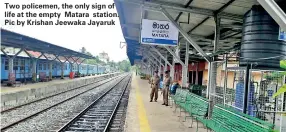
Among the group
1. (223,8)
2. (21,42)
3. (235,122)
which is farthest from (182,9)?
(21,42)

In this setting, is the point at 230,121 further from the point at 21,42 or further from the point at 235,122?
the point at 21,42

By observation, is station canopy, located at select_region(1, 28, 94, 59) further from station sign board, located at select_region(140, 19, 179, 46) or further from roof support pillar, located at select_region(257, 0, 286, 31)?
roof support pillar, located at select_region(257, 0, 286, 31)

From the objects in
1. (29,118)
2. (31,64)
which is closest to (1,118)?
(29,118)

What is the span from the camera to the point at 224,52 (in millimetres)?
6254

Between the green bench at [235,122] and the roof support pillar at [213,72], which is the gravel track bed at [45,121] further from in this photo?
the green bench at [235,122]

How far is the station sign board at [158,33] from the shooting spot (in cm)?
855

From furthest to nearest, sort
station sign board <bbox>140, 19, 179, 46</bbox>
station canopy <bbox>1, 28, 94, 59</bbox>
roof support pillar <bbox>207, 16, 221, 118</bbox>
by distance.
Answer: station canopy <bbox>1, 28, 94, 59</bbox> → station sign board <bbox>140, 19, 179, 46</bbox> → roof support pillar <bbox>207, 16, 221, 118</bbox>

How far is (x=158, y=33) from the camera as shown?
8.77 m

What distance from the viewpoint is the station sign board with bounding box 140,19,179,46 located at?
855cm

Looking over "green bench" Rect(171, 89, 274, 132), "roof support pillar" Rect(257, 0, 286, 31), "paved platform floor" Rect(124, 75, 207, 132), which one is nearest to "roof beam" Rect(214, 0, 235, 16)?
"green bench" Rect(171, 89, 274, 132)

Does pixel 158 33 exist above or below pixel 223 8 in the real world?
below

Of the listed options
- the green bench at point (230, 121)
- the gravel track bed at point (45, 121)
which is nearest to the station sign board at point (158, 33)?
the green bench at point (230, 121)

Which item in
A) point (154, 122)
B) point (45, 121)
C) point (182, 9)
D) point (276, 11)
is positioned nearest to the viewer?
point (276, 11)

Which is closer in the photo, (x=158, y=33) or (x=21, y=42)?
(x=158, y=33)
